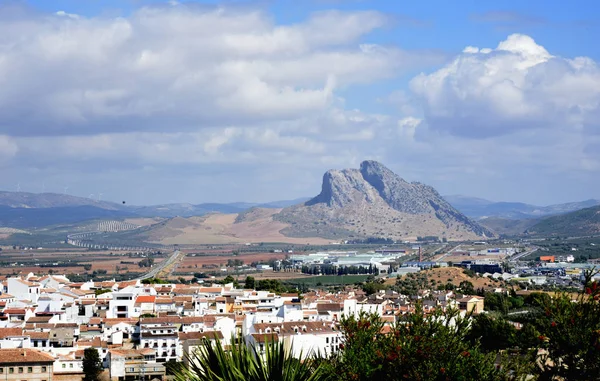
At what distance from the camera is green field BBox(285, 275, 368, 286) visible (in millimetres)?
94431

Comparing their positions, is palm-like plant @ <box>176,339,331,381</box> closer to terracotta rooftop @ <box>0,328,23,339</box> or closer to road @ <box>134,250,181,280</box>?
terracotta rooftop @ <box>0,328,23,339</box>

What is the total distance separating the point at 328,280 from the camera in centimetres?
9950

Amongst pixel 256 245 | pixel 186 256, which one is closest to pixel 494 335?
pixel 186 256

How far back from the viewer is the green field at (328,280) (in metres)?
94.4

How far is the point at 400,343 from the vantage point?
21.1 metres

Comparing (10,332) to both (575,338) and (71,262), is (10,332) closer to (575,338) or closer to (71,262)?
(575,338)

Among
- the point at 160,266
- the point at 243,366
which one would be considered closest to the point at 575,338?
the point at 243,366

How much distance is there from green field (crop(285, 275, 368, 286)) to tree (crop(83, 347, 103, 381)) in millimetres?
52503

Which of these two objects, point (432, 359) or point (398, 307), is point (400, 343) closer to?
point (432, 359)

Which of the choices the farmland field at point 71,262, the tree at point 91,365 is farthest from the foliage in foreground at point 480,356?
the farmland field at point 71,262

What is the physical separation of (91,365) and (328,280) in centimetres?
6079

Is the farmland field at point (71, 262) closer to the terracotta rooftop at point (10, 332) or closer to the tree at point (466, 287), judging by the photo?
the tree at point (466, 287)

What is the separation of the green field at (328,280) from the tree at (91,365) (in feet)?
172

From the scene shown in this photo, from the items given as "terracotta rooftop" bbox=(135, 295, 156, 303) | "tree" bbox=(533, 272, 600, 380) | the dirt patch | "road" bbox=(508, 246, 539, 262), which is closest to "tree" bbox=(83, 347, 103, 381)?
"terracotta rooftop" bbox=(135, 295, 156, 303)
